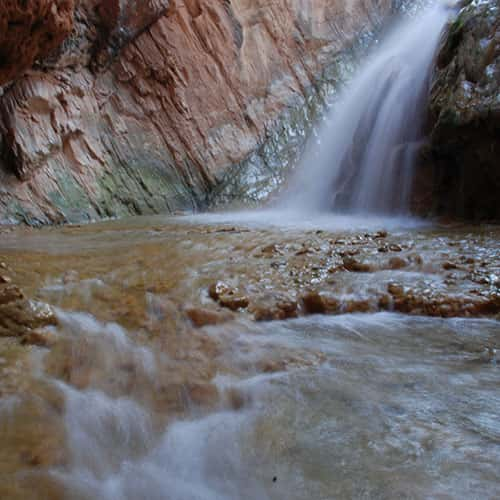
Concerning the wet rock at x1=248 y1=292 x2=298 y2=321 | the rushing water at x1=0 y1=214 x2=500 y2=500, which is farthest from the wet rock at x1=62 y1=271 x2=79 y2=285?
the wet rock at x1=248 y1=292 x2=298 y2=321

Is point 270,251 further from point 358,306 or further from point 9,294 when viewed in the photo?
point 9,294

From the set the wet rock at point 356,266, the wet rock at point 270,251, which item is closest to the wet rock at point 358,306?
the wet rock at point 356,266

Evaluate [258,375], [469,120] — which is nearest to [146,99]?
[469,120]

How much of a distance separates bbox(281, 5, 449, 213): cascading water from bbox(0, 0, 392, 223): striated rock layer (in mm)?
1050

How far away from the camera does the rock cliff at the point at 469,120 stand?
5145 mm

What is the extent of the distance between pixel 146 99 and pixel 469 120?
6796 millimetres

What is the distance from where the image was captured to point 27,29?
5070mm

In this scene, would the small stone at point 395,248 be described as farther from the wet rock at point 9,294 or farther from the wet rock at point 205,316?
the wet rock at point 9,294

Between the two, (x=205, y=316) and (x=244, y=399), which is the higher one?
(x=205, y=316)

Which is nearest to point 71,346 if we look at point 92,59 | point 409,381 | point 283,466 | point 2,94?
point 283,466

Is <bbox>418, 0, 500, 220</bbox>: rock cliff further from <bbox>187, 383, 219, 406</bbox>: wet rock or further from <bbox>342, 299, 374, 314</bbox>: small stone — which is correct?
<bbox>187, 383, 219, 406</bbox>: wet rock

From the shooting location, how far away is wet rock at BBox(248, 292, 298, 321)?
2561 mm

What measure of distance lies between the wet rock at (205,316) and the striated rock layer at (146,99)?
15.0 feet

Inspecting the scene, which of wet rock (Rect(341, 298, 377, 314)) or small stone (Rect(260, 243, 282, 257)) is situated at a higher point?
small stone (Rect(260, 243, 282, 257))
